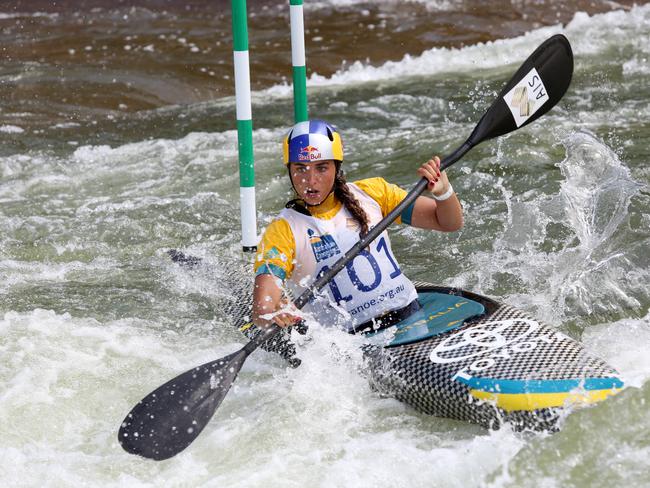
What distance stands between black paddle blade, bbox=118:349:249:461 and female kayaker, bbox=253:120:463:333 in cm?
31

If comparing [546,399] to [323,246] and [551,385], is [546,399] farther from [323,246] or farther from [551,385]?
[323,246]

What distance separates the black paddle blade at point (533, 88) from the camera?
456 centimetres

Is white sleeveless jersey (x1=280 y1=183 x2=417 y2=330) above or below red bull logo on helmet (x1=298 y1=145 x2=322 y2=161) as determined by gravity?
below

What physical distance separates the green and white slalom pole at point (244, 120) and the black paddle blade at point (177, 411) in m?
1.56

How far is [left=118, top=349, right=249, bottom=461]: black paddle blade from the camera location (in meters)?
3.54

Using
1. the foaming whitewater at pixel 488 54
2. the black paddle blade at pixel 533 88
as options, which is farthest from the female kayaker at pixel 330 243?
the foaming whitewater at pixel 488 54

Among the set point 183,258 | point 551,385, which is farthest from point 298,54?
point 551,385

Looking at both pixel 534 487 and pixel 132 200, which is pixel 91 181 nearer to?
pixel 132 200

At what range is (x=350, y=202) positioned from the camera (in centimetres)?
411

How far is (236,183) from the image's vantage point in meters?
7.31

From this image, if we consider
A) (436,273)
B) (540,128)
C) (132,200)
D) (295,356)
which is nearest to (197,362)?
(295,356)

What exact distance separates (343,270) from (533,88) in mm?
1349

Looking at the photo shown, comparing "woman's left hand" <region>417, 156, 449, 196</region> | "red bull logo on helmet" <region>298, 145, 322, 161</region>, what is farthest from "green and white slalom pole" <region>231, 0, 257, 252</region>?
"woman's left hand" <region>417, 156, 449, 196</region>

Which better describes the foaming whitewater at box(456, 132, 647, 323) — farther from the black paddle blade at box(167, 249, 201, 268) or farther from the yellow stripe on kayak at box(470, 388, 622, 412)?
the black paddle blade at box(167, 249, 201, 268)
